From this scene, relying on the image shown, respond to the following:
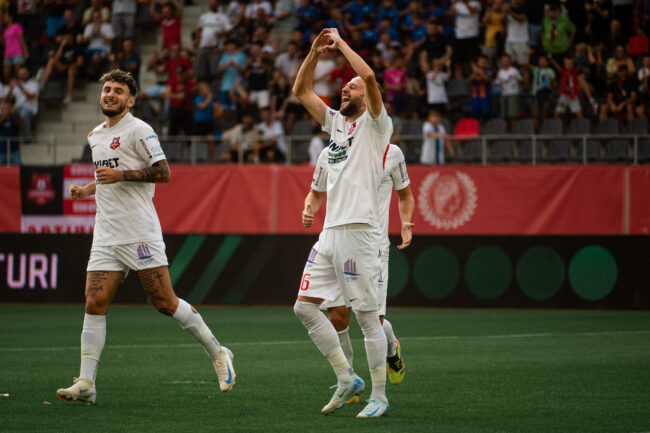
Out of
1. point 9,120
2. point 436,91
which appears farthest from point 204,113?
point 436,91

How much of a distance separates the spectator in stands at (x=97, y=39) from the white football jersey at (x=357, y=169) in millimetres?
18607

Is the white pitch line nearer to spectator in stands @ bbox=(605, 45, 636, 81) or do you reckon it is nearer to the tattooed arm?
the tattooed arm

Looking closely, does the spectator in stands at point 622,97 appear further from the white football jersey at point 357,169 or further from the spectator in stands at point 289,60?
the white football jersey at point 357,169

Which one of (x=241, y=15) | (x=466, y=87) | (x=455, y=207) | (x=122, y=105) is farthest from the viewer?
(x=241, y=15)

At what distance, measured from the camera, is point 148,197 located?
28.1ft

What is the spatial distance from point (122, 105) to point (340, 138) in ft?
6.16

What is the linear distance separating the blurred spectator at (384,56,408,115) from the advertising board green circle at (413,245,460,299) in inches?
177

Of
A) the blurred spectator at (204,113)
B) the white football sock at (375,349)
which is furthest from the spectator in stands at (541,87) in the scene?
the white football sock at (375,349)

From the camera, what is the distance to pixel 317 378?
9.72 meters

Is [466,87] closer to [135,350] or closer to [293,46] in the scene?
[293,46]

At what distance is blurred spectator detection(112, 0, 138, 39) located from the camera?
1016 inches

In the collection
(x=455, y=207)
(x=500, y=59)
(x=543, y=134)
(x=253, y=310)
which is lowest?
(x=253, y=310)

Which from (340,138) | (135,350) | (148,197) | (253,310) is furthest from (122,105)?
(253,310)

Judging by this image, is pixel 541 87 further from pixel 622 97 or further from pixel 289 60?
pixel 289 60
